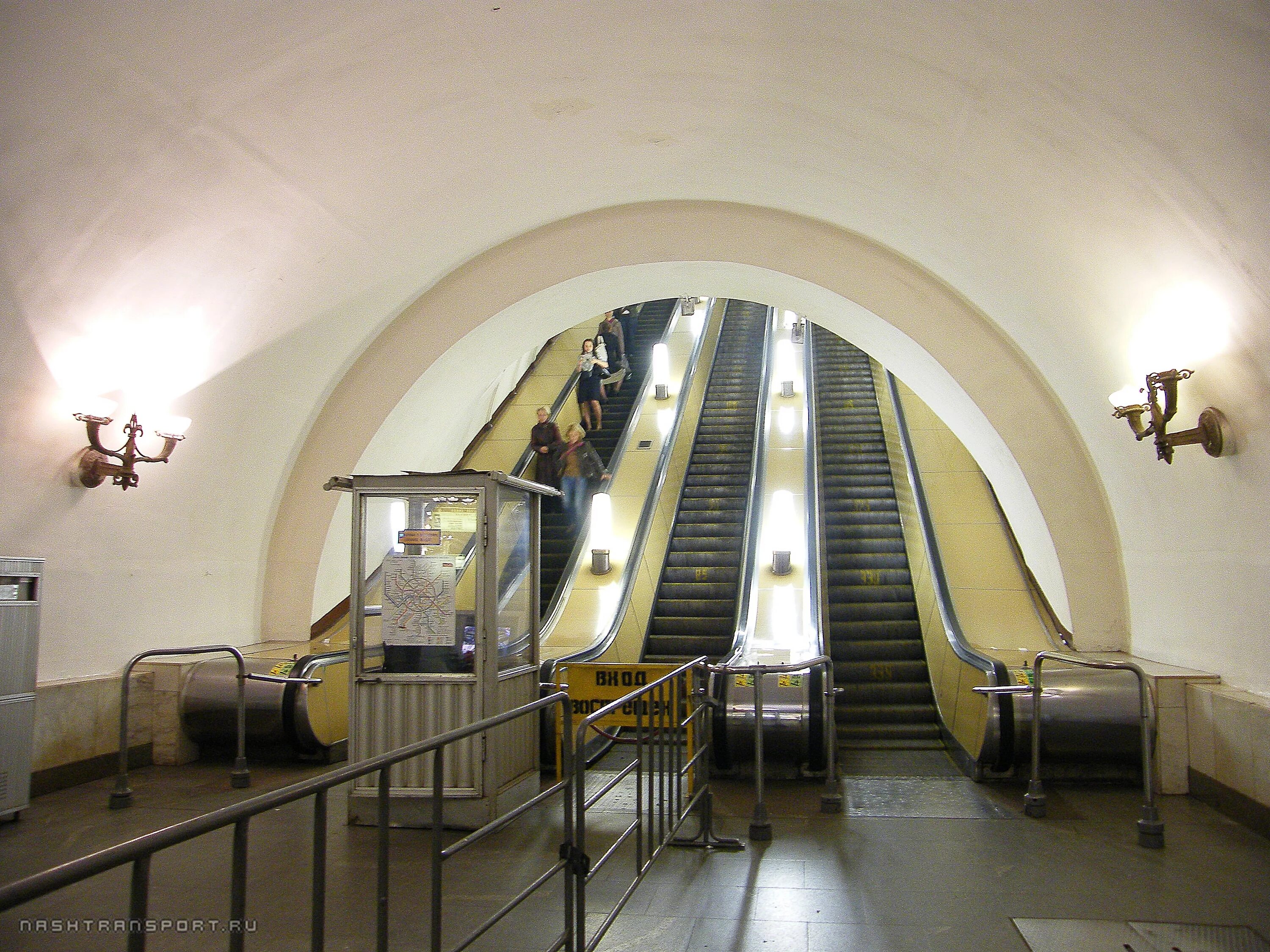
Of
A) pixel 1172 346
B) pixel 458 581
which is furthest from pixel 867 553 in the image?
pixel 458 581

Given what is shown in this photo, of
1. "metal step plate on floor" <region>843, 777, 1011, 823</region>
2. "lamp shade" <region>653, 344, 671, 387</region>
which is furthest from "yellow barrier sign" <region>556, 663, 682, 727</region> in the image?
"lamp shade" <region>653, 344, 671, 387</region>

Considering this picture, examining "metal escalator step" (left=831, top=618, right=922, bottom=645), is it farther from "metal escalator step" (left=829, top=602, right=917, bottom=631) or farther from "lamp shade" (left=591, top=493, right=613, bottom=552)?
"lamp shade" (left=591, top=493, right=613, bottom=552)

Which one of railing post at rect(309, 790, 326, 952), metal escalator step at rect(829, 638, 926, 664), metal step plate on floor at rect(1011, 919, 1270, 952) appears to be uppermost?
railing post at rect(309, 790, 326, 952)

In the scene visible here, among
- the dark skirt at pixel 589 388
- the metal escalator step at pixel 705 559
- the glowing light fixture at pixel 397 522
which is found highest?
the dark skirt at pixel 589 388

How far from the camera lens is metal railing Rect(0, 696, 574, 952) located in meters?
1.33

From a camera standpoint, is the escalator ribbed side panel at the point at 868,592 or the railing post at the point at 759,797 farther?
the escalator ribbed side panel at the point at 868,592

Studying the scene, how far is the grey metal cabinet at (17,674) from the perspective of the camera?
197 inches

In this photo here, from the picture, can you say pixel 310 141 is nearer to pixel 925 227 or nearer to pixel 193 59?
pixel 193 59

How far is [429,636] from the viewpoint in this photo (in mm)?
5391

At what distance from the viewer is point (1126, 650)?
7.12 metres

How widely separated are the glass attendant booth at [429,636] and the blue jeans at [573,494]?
274 inches

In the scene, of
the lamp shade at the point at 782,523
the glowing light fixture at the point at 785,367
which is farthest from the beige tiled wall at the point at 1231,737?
the glowing light fixture at the point at 785,367

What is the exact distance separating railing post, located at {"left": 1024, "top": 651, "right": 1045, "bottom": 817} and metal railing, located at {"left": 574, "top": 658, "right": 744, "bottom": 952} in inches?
75.1

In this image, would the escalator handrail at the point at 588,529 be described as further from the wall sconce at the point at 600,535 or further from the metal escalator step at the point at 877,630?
the metal escalator step at the point at 877,630
